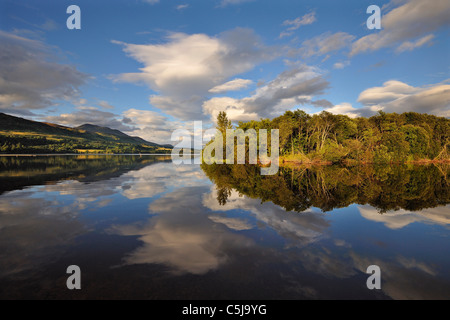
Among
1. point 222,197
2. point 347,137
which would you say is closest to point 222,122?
point 347,137

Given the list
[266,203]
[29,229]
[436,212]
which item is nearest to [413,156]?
[436,212]

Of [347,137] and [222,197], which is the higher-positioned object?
[347,137]

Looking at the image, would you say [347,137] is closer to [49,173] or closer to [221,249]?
[221,249]

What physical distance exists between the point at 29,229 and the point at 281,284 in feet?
33.3

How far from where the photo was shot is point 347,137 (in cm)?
6266

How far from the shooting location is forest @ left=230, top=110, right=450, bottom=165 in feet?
181

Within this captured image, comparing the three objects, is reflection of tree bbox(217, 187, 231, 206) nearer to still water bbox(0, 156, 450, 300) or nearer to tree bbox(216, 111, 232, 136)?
still water bbox(0, 156, 450, 300)

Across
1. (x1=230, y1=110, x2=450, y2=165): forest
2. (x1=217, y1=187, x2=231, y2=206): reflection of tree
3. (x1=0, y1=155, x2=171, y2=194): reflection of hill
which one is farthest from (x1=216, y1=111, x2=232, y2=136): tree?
(x1=217, y1=187, x2=231, y2=206): reflection of tree

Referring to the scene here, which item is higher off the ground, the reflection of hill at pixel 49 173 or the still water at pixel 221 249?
the reflection of hill at pixel 49 173

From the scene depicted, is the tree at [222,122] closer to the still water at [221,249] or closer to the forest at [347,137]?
the forest at [347,137]

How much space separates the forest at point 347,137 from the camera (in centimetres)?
5519

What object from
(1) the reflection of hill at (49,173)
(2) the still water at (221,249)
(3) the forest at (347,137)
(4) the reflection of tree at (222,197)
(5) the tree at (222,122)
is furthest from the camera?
(5) the tree at (222,122)

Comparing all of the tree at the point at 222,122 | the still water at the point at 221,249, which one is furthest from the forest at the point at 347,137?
the still water at the point at 221,249

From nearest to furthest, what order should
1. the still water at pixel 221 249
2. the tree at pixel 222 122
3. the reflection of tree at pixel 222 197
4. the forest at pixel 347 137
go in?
1. the still water at pixel 221 249
2. the reflection of tree at pixel 222 197
3. the forest at pixel 347 137
4. the tree at pixel 222 122
